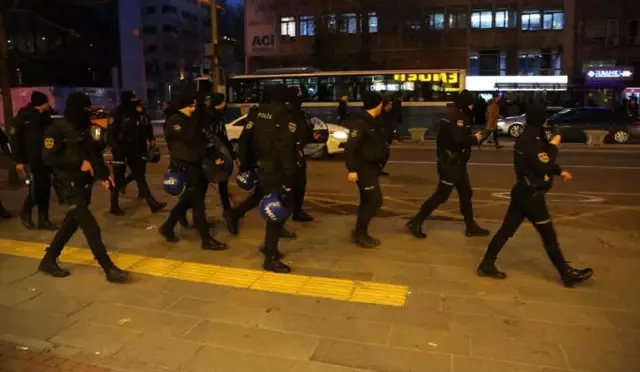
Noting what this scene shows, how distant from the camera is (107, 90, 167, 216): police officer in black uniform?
8.52 m

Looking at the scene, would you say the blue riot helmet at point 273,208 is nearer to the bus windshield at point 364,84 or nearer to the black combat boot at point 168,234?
the black combat boot at point 168,234

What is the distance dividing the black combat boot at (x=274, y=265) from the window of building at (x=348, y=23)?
39695mm

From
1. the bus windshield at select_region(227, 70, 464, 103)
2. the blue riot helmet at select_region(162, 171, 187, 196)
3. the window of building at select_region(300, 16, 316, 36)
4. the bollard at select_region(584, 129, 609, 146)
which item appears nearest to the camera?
the blue riot helmet at select_region(162, 171, 187, 196)

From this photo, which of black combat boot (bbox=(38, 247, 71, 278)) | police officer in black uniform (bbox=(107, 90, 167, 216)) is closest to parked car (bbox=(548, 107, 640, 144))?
police officer in black uniform (bbox=(107, 90, 167, 216))

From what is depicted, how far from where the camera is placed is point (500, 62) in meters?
42.5

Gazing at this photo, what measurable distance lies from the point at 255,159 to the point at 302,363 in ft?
10.0

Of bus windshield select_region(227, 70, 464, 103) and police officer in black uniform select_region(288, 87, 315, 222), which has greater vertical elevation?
bus windshield select_region(227, 70, 464, 103)

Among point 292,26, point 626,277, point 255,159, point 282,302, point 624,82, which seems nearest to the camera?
point 282,302

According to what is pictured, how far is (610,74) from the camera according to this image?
129 ft

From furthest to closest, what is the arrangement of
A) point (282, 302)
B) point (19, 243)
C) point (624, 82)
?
point (624, 82), point (19, 243), point (282, 302)

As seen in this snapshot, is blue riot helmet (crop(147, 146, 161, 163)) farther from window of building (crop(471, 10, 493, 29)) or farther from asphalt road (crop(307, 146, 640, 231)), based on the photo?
window of building (crop(471, 10, 493, 29))

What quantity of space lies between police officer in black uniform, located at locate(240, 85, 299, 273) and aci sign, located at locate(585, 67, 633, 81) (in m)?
38.8

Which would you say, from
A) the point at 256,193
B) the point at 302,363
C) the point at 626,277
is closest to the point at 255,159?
the point at 256,193

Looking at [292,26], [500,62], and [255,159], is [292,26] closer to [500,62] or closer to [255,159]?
[500,62]
